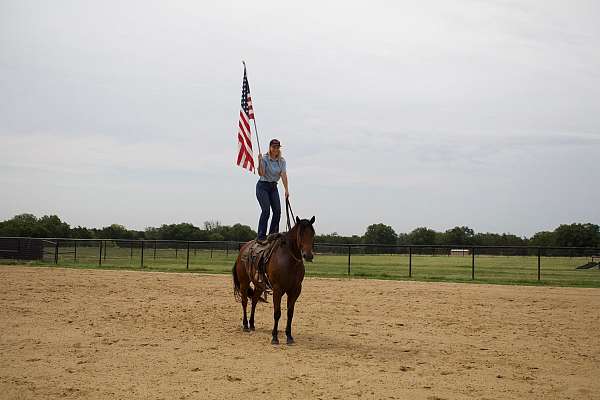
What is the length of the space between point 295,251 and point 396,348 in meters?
2.30

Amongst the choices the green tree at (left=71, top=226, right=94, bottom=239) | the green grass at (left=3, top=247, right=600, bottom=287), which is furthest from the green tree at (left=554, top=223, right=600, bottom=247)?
the green tree at (left=71, top=226, right=94, bottom=239)

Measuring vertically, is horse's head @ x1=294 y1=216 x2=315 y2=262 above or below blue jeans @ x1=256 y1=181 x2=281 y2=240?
below

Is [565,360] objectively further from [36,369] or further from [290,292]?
[36,369]

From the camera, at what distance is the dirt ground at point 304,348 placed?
6316 millimetres

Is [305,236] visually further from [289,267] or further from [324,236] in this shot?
[324,236]

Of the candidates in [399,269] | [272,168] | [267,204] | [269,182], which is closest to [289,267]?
[267,204]

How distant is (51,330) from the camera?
31.7 feet

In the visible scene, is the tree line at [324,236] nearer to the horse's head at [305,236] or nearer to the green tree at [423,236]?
the green tree at [423,236]

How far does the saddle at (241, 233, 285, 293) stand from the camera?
9961 mm

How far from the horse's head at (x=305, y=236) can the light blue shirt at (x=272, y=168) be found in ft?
5.19

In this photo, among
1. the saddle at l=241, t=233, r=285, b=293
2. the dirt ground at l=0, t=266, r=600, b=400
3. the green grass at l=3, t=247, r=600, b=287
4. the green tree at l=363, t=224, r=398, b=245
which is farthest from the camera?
the green tree at l=363, t=224, r=398, b=245

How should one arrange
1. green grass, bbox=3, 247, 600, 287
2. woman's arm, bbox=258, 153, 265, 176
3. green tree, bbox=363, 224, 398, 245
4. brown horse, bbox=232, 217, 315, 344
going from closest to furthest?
brown horse, bbox=232, 217, 315, 344
woman's arm, bbox=258, 153, 265, 176
green grass, bbox=3, 247, 600, 287
green tree, bbox=363, 224, 398, 245

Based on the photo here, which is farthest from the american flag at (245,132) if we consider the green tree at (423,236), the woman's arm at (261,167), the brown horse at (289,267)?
the green tree at (423,236)

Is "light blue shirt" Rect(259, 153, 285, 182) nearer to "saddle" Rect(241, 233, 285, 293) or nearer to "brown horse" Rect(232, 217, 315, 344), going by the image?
"saddle" Rect(241, 233, 285, 293)
